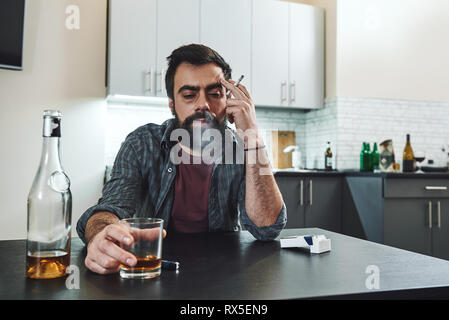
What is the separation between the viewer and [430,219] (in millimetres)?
3127

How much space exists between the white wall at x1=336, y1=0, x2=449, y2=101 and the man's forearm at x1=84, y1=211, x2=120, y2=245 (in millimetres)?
→ 3030

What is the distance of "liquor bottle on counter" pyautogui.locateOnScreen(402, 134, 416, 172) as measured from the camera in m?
3.57

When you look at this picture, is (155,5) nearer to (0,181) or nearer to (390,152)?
(0,181)

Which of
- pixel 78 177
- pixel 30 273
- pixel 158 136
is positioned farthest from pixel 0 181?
pixel 30 273

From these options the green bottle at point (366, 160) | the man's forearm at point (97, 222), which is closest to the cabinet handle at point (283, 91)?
the green bottle at point (366, 160)

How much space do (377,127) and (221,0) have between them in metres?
1.91

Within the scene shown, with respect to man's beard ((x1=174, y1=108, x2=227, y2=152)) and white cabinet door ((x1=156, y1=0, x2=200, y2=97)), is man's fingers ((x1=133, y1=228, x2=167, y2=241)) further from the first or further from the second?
white cabinet door ((x1=156, y1=0, x2=200, y2=97))

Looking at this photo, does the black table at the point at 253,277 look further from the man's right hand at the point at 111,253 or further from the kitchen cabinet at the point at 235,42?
the kitchen cabinet at the point at 235,42

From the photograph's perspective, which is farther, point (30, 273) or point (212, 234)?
point (212, 234)

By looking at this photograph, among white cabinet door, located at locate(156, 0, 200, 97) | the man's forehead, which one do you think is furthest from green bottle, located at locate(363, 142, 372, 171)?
the man's forehead

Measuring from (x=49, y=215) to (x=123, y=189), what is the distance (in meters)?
0.59

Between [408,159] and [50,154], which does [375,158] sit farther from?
[50,154]

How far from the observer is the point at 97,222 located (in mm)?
1021

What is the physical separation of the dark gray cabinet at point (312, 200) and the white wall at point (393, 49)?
91 cm
